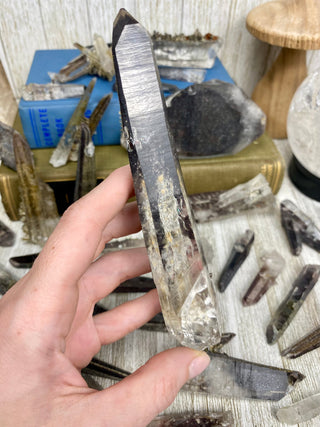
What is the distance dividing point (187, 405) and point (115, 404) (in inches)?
10.7

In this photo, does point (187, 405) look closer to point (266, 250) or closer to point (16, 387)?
point (16, 387)

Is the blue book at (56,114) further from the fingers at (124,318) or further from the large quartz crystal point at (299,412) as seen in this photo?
the large quartz crystal point at (299,412)

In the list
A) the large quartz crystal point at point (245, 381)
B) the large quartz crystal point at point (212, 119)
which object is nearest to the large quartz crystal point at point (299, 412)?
the large quartz crystal point at point (245, 381)

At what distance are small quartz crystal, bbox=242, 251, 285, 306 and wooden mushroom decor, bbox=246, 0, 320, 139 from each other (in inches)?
23.5

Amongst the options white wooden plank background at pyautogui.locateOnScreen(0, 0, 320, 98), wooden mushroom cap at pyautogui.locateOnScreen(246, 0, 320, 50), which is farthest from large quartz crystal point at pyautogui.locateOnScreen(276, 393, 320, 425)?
white wooden plank background at pyautogui.locateOnScreen(0, 0, 320, 98)

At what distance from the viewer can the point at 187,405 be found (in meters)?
0.68

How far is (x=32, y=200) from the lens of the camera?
98cm

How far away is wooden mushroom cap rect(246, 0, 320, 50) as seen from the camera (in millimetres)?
1010

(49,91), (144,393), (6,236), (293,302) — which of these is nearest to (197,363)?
(144,393)

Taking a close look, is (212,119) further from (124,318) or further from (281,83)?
(124,318)

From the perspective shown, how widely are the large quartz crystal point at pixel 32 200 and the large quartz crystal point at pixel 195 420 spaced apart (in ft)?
1.82

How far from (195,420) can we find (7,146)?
81 cm

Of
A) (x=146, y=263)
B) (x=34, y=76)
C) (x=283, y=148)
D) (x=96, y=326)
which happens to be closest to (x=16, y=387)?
(x=96, y=326)

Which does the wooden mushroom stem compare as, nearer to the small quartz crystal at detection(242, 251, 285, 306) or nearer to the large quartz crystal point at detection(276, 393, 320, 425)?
the small quartz crystal at detection(242, 251, 285, 306)
